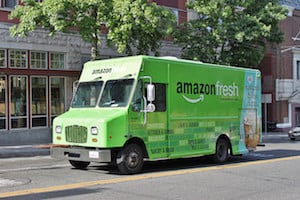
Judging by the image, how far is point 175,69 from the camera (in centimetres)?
1350

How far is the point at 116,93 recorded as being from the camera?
12531 millimetres

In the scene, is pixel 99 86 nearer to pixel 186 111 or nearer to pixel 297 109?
pixel 186 111

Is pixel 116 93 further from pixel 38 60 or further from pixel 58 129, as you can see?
pixel 38 60

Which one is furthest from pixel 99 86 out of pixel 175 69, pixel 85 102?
pixel 175 69

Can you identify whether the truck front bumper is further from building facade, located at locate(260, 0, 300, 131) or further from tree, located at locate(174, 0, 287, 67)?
building facade, located at locate(260, 0, 300, 131)

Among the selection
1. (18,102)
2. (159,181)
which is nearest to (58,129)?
(159,181)

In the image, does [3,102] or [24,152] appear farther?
[3,102]

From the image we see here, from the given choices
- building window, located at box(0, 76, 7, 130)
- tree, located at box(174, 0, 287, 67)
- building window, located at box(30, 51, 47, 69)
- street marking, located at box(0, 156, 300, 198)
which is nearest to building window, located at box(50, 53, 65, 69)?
building window, located at box(30, 51, 47, 69)

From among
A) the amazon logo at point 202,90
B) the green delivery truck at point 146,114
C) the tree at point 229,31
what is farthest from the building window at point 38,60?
the amazon logo at point 202,90

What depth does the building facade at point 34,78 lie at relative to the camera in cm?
2261

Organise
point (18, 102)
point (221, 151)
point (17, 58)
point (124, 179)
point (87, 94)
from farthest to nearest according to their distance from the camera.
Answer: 1. point (18, 102)
2. point (17, 58)
3. point (221, 151)
4. point (87, 94)
5. point (124, 179)

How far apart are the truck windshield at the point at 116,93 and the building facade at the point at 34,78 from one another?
10.9 metres

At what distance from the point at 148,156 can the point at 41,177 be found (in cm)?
279

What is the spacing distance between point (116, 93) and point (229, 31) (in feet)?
47.1
